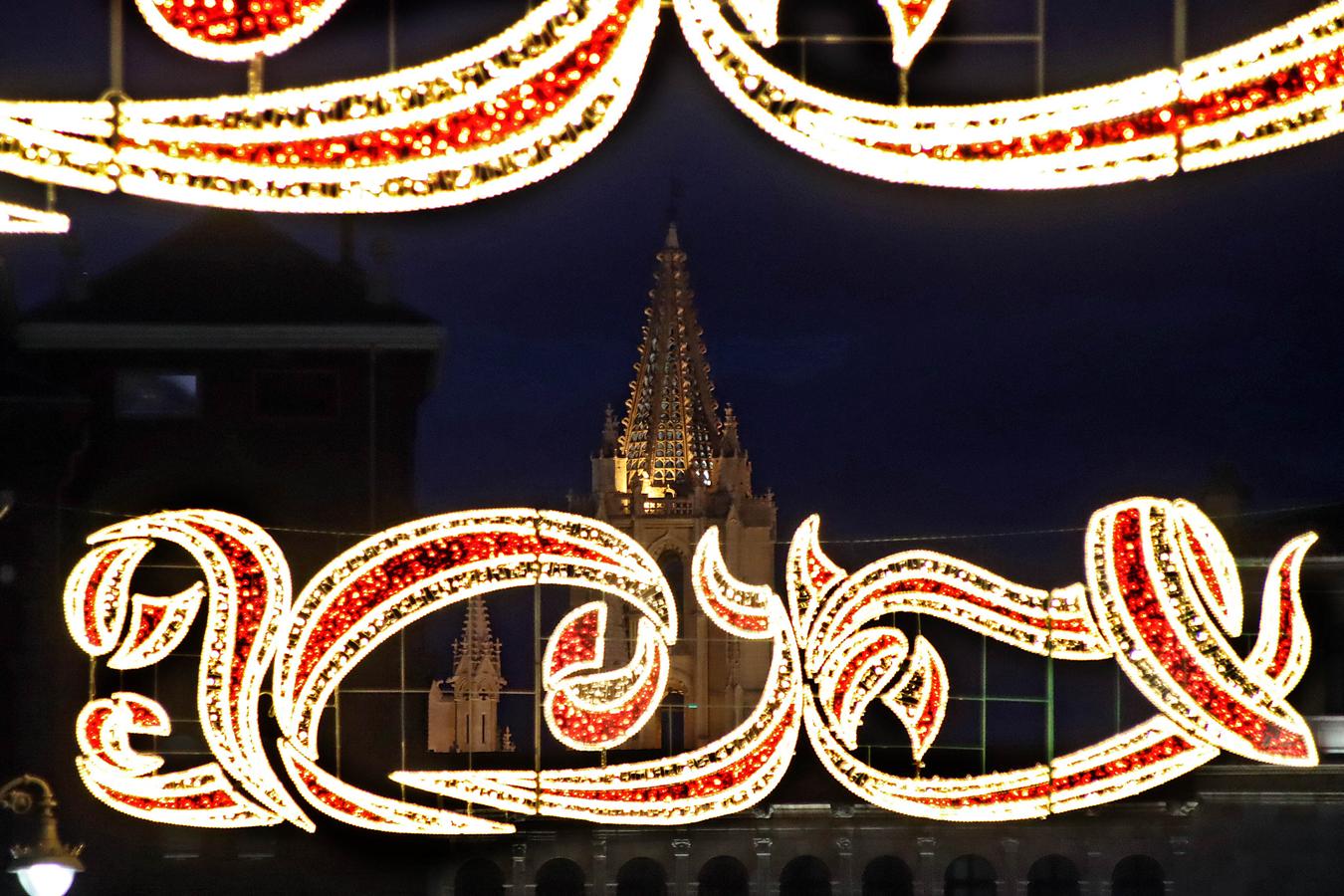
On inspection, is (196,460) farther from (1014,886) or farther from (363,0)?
(1014,886)

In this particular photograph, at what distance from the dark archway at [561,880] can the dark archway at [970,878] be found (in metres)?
4.74

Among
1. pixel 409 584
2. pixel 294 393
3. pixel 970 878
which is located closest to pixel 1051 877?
pixel 970 878

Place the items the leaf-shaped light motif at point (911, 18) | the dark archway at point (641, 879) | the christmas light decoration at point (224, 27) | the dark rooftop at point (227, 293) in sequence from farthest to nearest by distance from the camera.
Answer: the dark archway at point (641, 879)
the dark rooftop at point (227, 293)
the leaf-shaped light motif at point (911, 18)
the christmas light decoration at point (224, 27)

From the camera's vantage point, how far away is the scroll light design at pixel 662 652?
1398 cm

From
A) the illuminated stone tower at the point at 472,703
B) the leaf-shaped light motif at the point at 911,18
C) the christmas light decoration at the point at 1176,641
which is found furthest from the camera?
the illuminated stone tower at the point at 472,703

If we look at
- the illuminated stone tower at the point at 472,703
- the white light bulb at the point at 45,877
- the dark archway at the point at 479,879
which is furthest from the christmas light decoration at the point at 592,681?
the dark archway at the point at 479,879

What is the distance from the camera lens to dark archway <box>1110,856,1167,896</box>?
3153 cm

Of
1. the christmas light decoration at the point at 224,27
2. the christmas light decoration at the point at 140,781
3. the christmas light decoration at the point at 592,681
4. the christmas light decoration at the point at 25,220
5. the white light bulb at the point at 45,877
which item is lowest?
the white light bulb at the point at 45,877

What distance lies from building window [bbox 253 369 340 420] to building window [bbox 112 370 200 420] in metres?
0.64

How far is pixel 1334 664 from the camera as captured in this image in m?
26.2

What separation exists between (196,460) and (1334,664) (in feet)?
38.6

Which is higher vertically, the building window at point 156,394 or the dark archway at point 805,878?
the building window at point 156,394

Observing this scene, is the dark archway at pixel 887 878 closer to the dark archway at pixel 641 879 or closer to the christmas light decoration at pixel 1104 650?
the dark archway at pixel 641 879

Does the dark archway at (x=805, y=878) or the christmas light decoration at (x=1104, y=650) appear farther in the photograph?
the dark archway at (x=805, y=878)
